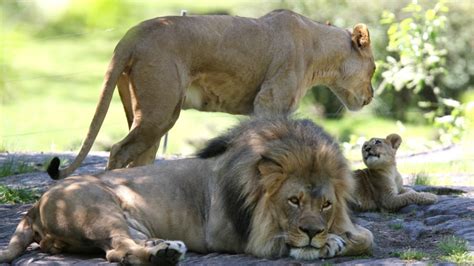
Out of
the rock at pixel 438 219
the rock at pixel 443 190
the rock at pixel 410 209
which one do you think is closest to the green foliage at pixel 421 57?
the rock at pixel 443 190

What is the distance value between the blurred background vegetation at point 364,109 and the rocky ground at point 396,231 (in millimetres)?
1631

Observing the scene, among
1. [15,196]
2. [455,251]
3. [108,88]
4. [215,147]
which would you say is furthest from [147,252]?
[15,196]

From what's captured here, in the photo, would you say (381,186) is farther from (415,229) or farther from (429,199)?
(415,229)

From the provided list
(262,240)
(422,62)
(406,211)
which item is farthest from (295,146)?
(422,62)

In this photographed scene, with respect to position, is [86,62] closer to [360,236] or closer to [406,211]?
[406,211]

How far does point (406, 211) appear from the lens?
551 cm

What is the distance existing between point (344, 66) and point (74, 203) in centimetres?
319

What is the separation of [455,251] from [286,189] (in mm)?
783

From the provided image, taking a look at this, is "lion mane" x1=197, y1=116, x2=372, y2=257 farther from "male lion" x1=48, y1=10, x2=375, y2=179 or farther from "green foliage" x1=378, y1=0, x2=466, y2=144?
"green foliage" x1=378, y1=0, x2=466, y2=144

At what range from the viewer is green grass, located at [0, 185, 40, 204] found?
572cm

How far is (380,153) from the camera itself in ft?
18.4

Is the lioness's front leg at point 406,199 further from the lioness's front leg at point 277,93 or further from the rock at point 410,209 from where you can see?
the lioness's front leg at point 277,93

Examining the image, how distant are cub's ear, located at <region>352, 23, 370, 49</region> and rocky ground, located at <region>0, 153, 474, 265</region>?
3.78ft

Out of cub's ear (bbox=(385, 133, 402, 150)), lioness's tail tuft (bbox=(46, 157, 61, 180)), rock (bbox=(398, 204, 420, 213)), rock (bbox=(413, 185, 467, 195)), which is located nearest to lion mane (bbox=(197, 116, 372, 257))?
lioness's tail tuft (bbox=(46, 157, 61, 180))
